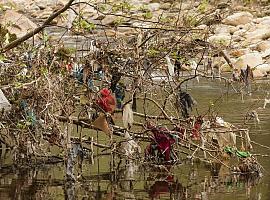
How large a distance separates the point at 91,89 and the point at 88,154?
0.93 m

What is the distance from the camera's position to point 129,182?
7.34 meters

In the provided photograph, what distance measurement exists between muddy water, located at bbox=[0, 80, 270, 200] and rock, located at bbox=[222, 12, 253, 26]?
53.3 ft

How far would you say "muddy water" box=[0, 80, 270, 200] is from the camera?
6.80 metres

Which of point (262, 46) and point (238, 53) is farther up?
point (262, 46)

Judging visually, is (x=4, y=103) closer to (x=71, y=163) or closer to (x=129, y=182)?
(x=71, y=163)

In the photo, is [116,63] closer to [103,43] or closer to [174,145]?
[103,43]

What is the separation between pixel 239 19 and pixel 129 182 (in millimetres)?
18248

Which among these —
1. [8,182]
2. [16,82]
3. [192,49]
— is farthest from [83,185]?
[192,49]

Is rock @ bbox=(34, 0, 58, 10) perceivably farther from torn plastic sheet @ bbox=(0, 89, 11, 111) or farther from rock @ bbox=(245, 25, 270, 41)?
torn plastic sheet @ bbox=(0, 89, 11, 111)

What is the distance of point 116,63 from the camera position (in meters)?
7.84

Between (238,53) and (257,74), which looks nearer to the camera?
(257,74)

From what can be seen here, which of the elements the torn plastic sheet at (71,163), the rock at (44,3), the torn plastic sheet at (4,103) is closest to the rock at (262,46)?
the torn plastic sheet at (71,163)

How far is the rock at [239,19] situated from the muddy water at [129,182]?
16.2m

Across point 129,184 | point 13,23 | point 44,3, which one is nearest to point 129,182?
point 129,184
